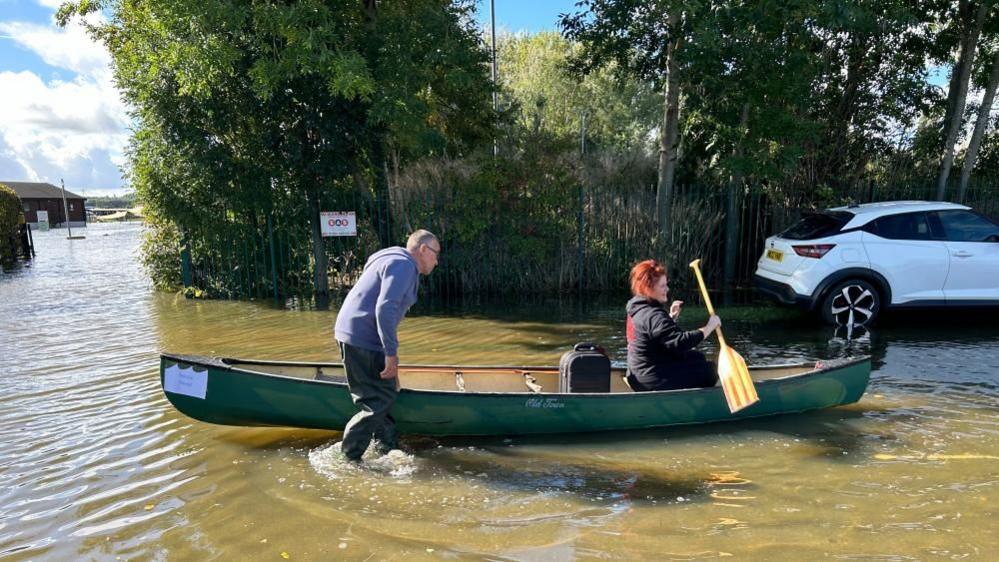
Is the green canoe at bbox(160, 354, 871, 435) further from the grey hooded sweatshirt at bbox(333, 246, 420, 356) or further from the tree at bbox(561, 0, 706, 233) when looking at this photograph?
the tree at bbox(561, 0, 706, 233)

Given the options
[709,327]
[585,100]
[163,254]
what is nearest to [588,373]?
[709,327]

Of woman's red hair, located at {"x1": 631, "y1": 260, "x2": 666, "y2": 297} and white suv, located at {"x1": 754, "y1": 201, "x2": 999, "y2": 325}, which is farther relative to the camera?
white suv, located at {"x1": 754, "y1": 201, "x2": 999, "y2": 325}

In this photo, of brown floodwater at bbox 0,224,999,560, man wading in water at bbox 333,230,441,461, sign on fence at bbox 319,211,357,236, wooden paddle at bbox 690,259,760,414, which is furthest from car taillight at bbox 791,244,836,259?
sign on fence at bbox 319,211,357,236

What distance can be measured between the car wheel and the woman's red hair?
4825 mm

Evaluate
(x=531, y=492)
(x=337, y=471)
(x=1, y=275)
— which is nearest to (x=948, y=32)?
(x=531, y=492)

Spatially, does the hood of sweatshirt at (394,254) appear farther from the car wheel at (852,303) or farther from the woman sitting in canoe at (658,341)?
the car wheel at (852,303)

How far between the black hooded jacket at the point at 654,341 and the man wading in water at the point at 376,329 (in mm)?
1782

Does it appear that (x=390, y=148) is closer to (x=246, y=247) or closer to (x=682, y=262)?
(x=246, y=247)

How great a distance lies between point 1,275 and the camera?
18594 mm

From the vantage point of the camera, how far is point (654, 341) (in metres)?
5.15

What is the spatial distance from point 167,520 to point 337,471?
116 centimetres

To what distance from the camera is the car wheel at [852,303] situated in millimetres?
8625

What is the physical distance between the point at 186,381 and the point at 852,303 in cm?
836

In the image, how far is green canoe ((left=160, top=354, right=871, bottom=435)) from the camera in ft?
16.2
